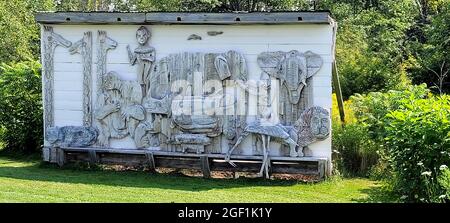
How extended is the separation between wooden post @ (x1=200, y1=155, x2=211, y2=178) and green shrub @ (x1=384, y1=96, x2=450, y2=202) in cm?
364

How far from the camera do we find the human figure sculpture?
1153 cm

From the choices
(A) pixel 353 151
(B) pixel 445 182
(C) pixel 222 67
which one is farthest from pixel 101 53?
(B) pixel 445 182

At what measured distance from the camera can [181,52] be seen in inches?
449

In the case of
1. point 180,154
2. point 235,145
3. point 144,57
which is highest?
point 144,57

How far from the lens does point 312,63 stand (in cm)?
1079

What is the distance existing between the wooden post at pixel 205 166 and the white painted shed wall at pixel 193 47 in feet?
2.54

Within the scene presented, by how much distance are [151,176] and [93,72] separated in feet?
7.99

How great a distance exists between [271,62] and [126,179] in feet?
10.9

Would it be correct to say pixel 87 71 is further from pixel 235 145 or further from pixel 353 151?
pixel 353 151

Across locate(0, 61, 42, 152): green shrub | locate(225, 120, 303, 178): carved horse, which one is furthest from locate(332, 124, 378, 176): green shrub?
locate(0, 61, 42, 152): green shrub

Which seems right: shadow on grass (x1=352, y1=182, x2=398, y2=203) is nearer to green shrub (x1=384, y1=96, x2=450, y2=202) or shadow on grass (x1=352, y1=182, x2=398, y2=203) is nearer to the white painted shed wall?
green shrub (x1=384, y1=96, x2=450, y2=202)

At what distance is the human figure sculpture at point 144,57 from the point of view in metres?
11.5

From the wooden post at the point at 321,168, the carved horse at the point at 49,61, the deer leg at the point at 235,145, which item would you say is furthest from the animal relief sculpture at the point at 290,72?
the carved horse at the point at 49,61
